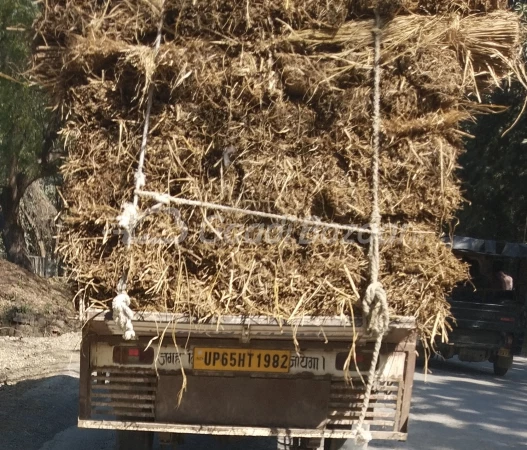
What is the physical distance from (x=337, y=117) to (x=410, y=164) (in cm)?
53

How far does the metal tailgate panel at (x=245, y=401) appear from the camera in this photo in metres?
5.59

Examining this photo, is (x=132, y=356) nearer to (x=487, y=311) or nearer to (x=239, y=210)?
(x=239, y=210)

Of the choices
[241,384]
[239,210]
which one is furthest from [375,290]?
[241,384]

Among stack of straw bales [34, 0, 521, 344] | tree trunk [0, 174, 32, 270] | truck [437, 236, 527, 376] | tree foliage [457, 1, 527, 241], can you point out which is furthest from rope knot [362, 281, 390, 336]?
tree trunk [0, 174, 32, 270]

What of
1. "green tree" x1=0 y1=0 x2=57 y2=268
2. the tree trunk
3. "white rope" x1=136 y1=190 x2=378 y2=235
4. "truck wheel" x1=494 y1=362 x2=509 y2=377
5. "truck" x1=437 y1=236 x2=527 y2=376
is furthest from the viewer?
the tree trunk

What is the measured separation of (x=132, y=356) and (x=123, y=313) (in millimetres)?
606

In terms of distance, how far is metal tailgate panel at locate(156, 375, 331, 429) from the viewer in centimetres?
559

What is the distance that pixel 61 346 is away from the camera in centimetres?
1298

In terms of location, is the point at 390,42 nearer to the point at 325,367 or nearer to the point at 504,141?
the point at 325,367

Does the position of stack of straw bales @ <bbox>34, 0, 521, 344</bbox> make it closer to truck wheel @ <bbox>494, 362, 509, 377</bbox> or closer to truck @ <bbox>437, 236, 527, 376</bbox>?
truck @ <bbox>437, 236, 527, 376</bbox>

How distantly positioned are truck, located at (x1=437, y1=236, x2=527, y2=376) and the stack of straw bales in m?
9.01

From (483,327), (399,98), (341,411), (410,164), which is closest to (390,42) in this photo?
(399,98)

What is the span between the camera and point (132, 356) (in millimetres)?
5523

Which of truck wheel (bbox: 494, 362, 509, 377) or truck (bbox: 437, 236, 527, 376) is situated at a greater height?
truck (bbox: 437, 236, 527, 376)
